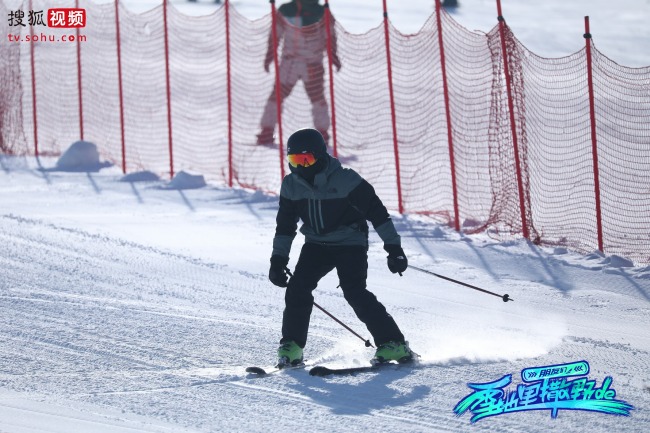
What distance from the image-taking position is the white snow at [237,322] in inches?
217

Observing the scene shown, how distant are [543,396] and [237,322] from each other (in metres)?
2.69

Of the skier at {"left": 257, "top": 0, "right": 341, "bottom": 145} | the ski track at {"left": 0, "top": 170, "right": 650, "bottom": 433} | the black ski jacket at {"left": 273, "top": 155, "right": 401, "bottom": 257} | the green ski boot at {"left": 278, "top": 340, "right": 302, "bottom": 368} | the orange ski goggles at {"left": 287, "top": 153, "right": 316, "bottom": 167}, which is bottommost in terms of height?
the ski track at {"left": 0, "top": 170, "right": 650, "bottom": 433}

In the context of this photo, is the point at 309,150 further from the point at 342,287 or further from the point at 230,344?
the point at 230,344

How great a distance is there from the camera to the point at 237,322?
25.3ft

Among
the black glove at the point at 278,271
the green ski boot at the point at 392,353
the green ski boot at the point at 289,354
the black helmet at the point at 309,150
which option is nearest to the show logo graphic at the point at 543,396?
the green ski boot at the point at 392,353

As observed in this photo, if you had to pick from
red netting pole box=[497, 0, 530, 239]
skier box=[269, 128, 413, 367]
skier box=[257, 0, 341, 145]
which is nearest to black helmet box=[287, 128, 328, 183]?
skier box=[269, 128, 413, 367]

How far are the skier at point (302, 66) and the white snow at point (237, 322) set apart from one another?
7.41 feet

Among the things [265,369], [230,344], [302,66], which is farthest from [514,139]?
[265,369]

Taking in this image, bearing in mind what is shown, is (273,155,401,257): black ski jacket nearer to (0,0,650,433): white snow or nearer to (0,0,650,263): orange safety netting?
(0,0,650,433): white snow

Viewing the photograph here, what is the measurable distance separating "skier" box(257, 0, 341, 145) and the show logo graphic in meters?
8.19

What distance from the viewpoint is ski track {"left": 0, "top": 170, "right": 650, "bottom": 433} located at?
5488 millimetres

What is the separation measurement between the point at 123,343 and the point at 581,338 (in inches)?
118

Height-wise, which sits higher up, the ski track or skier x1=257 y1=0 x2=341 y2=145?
skier x1=257 y1=0 x2=341 y2=145

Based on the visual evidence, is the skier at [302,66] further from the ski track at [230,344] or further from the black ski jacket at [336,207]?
the black ski jacket at [336,207]
